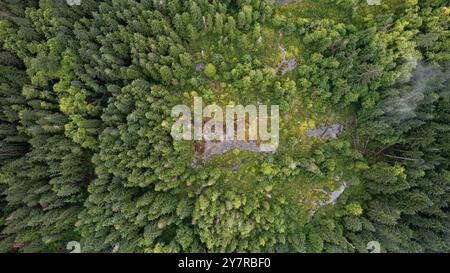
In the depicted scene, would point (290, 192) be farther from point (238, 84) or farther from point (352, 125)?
point (238, 84)

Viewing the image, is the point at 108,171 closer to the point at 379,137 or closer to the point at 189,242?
the point at 189,242

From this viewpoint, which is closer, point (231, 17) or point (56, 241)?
point (231, 17)

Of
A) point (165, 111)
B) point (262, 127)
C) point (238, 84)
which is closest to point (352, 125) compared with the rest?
point (262, 127)

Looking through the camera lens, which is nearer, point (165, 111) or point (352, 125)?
point (165, 111)

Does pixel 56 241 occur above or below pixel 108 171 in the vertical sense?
below

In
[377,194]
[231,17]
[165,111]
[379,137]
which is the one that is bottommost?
[377,194]

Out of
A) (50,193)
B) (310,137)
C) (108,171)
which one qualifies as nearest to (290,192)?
(310,137)
